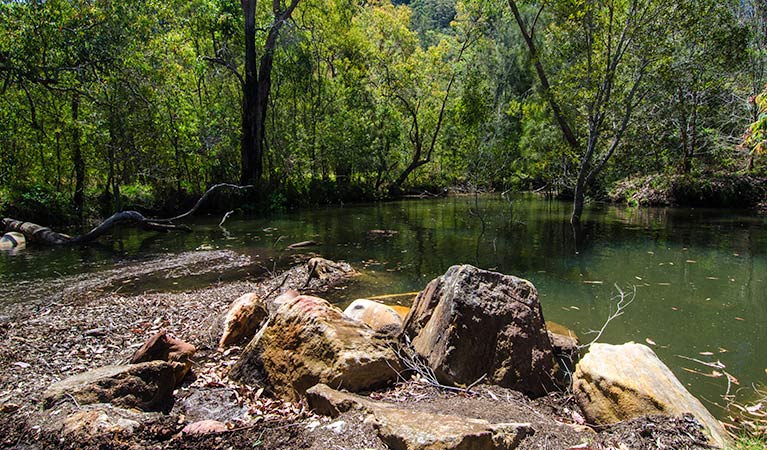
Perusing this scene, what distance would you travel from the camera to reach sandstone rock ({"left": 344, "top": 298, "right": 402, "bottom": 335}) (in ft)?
18.5

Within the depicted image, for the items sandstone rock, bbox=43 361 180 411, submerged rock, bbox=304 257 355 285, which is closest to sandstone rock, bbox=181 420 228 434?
sandstone rock, bbox=43 361 180 411

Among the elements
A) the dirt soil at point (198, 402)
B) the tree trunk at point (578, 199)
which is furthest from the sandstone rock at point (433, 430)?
the tree trunk at point (578, 199)

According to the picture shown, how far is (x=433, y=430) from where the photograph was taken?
295 cm

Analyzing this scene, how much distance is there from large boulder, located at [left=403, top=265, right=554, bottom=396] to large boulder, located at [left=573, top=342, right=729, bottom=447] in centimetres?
48

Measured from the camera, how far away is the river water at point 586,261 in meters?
6.10

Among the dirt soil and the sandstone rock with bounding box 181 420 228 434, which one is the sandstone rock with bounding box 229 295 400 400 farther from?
the sandstone rock with bounding box 181 420 228 434

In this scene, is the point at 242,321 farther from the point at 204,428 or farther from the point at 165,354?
the point at 204,428

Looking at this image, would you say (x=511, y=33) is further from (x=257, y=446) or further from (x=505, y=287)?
(x=257, y=446)

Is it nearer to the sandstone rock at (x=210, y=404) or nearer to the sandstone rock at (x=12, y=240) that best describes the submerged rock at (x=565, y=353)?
the sandstone rock at (x=210, y=404)

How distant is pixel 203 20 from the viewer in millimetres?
21672

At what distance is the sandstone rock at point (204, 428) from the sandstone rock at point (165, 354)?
1039 millimetres

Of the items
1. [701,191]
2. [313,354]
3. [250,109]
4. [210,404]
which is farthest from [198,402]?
[701,191]

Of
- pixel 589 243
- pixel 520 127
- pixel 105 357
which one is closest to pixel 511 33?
pixel 520 127

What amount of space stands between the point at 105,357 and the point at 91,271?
239 inches
